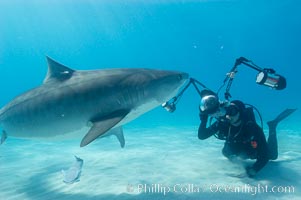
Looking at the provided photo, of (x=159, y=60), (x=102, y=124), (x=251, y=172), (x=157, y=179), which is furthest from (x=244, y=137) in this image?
(x=159, y=60)

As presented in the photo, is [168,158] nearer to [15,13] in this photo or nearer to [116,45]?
[15,13]

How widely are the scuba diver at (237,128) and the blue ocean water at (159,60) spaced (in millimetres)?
624

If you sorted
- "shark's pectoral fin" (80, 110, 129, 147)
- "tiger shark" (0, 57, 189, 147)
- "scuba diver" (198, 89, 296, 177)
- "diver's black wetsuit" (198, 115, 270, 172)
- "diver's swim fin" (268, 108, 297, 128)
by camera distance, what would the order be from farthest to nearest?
1. "diver's swim fin" (268, 108, 297, 128)
2. "diver's black wetsuit" (198, 115, 270, 172)
3. "scuba diver" (198, 89, 296, 177)
4. "tiger shark" (0, 57, 189, 147)
5. "shark's pectoral fin" (80, 110, 129, 147)

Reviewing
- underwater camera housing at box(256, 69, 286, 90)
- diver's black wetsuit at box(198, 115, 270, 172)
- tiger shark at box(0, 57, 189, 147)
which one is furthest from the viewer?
underwater camera housing at box(256, 69, 286, 90)

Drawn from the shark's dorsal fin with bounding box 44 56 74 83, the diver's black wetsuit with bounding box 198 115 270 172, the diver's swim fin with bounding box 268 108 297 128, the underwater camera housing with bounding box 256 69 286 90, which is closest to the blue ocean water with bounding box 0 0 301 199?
the diver's black wetsuit with bounding box 198 115 270 172

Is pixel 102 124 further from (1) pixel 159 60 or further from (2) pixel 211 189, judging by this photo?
(1) pixel 159 60

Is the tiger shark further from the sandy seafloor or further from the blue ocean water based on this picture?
the blue ocean water

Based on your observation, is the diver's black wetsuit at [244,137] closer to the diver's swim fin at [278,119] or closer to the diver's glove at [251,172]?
the diver's glove at [251,172]

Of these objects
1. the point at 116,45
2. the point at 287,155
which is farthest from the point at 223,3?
the point at 116,45

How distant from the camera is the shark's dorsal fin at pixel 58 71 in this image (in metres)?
6.23

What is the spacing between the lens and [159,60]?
13912cm

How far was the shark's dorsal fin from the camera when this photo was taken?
6.23 meters

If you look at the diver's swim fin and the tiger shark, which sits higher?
the tiger shark

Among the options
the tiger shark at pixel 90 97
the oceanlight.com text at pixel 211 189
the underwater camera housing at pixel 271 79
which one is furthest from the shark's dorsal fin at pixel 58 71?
the underwater camera housing at pixel 271 79
